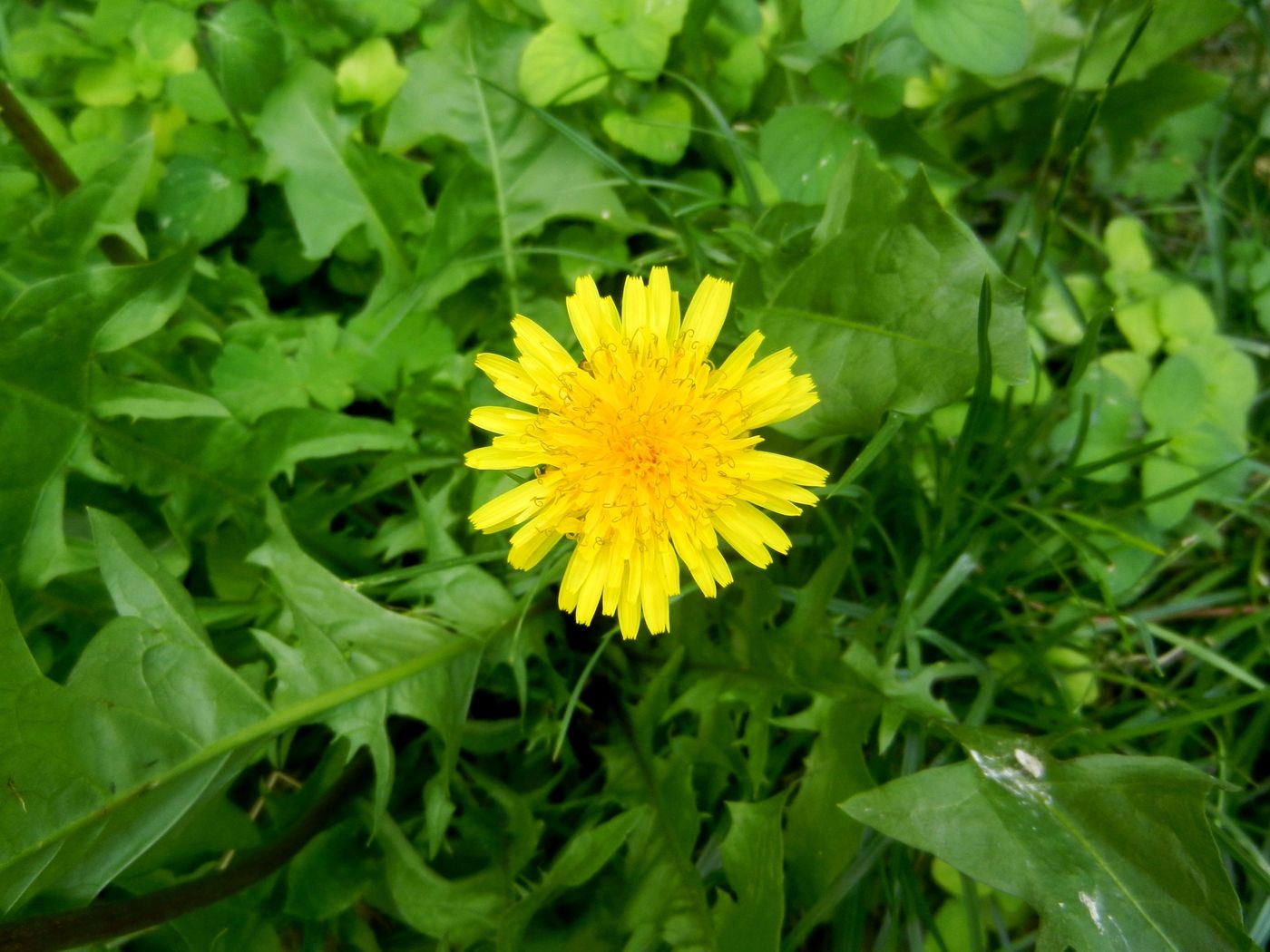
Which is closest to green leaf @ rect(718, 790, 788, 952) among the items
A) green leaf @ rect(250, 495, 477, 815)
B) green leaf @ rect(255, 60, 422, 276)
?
green leaf @ rect(250, 495, 477, 815)

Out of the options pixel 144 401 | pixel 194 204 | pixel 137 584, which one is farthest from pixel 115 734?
pixel 194 204

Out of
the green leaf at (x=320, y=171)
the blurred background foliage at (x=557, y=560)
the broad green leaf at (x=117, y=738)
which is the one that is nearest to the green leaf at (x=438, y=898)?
the blurred background foliage at (x=557, y=560)

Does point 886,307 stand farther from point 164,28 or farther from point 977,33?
point 164,28

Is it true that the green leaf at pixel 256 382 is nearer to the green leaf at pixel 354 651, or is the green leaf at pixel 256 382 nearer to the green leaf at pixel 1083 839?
the green leaf at pixel 354 651

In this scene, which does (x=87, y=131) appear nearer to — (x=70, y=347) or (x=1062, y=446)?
(x=70, y=347)

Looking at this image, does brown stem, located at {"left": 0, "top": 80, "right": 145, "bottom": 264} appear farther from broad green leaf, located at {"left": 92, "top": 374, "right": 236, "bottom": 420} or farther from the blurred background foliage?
broad green leaf, located at {"left": 92, "top": 374, "right": 236, "bottom": 420}

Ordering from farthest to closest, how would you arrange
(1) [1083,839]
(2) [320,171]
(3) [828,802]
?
(2) [320,171] < (3) [828,802] < (1) [1083,839]
